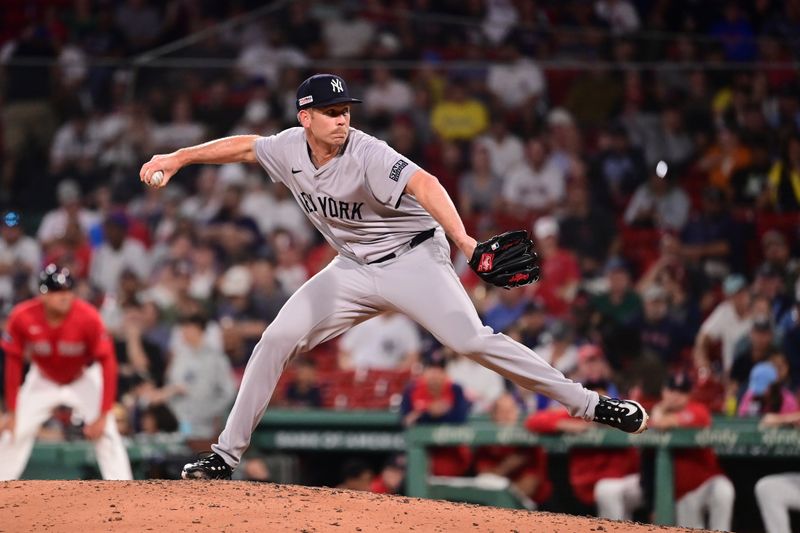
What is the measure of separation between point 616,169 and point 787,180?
4.67 ft

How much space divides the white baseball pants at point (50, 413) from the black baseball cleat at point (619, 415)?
4.11 meters

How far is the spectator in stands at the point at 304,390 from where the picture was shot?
10055 millimetres

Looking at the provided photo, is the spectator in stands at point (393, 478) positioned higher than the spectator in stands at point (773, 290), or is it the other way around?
the spectator in stands at point (773, 290)

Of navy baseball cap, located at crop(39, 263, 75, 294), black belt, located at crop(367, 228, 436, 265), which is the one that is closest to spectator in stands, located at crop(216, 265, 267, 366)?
navy baseball cap, located at crop(39, 263, 75, 294)

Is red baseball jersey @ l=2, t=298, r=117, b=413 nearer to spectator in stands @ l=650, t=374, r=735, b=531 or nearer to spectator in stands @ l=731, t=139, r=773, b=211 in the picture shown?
spectator in stands @ l=650, t=374, r=735, b=531

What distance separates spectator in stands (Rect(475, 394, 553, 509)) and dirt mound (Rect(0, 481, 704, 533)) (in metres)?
2.61

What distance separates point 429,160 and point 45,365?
3975 millimetres

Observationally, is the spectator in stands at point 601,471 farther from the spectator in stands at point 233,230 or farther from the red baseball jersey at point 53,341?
the spectator in stands at point 233,230

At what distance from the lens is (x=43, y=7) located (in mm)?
14500

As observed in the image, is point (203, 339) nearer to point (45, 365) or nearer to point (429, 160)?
point (45, 365)

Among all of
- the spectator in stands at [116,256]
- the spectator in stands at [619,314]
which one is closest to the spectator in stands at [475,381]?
the spectator in stands at [619,314]

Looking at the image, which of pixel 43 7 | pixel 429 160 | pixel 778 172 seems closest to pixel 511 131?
pixel 429 160

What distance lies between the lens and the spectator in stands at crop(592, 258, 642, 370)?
952 cm

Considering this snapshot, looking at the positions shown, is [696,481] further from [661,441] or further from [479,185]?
[479,185]
